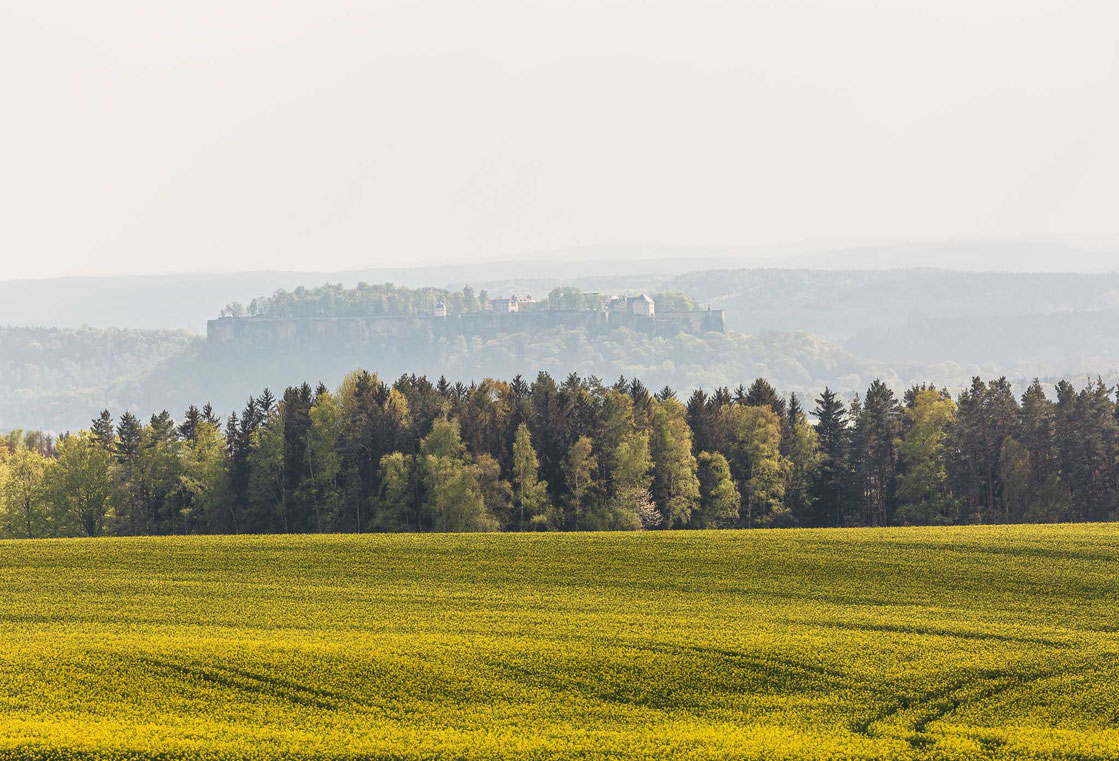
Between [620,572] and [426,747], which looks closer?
[426,747]

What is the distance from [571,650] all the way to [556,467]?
52.1 metres

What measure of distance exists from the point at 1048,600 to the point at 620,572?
19688 mm

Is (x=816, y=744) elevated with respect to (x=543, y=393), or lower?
lower

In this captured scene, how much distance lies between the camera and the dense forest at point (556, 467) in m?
90.3

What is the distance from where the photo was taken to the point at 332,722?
36.5 metres

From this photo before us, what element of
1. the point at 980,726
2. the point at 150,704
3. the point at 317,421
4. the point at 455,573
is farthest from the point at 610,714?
the point at 317,421

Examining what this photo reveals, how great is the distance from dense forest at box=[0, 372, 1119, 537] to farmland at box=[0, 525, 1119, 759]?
29215mm

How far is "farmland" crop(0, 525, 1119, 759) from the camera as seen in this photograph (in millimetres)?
34969

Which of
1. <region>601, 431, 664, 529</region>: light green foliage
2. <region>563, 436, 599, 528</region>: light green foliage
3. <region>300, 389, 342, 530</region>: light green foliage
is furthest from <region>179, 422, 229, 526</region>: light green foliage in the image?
<region>601, 431, 664, 529</region>: light green foliage

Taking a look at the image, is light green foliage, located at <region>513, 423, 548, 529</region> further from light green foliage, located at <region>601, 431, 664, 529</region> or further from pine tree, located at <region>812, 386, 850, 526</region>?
pine tree, located at <region>812, 386, 850, 526</region>

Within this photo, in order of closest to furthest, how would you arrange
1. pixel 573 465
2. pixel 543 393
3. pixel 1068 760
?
pixel 1068 760 < pixel 573 465 < pixel 543 393

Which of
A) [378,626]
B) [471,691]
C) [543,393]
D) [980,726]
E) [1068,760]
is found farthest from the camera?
[543,393]

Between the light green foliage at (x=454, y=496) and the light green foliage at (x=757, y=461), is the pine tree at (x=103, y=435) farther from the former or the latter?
the light green foliage at (x=757, y=461)

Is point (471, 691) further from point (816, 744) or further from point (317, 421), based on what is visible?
point (317, 421)
